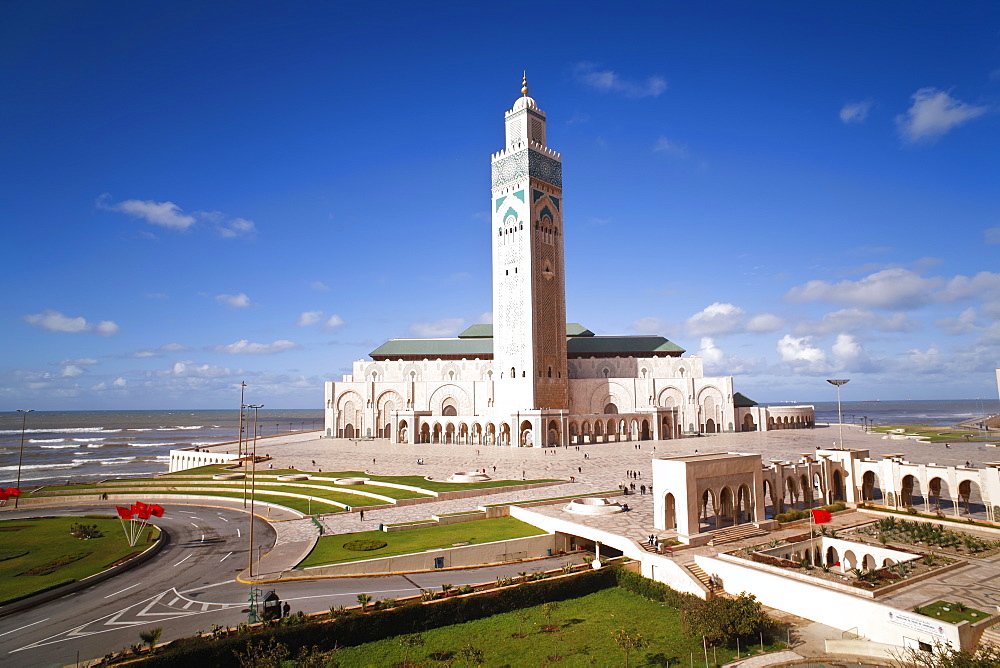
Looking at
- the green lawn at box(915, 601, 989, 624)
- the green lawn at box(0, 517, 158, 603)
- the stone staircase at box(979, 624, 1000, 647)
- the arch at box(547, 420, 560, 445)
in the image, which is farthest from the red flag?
the arch at box(547, 420, 560, 445)

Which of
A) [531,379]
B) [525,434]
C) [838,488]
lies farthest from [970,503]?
[531,379]

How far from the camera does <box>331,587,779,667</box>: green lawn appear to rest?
45.0ft

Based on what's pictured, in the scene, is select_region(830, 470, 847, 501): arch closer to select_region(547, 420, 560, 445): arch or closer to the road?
the road

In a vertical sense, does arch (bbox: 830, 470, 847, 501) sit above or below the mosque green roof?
below

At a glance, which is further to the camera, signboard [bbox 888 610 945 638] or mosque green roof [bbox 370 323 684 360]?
mosque green roof [bbox 370 323 684 360]

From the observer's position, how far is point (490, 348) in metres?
66.6

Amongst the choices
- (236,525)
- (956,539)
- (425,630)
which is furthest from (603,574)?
(236,525)

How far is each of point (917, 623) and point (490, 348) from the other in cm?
5436

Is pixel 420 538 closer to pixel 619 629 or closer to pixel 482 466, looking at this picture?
pixel 619 629

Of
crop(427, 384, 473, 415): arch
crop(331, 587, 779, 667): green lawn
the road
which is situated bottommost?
crop(331, 587, 779, 667): green lawn

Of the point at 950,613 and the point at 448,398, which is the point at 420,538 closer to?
the point at 950,613

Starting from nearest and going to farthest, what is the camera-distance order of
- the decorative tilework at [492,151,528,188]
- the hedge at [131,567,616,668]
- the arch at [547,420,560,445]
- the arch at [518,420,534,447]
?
1. the hedge at [131,567,616,668]
2. the arch at [547,420,560,445]
3. the arch at [518,420,534,447]
4. the decorative tilework at [492,151,528,188]

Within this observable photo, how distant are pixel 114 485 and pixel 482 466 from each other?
69.6 feet

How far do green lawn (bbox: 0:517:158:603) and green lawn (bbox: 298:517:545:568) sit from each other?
673 centimetres
